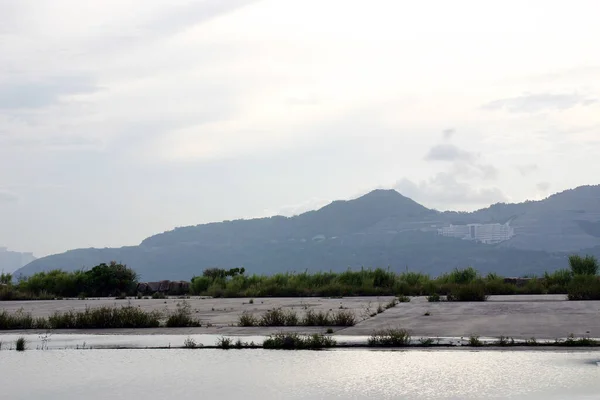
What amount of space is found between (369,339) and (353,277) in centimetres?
2088

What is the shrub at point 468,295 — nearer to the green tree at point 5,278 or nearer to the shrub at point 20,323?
the shrub at point 20,323

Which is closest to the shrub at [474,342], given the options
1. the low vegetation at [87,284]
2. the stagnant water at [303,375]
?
the stagnant water at [303,375]

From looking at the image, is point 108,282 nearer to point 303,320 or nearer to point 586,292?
point 303,320

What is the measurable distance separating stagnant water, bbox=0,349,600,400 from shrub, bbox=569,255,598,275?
72.4ft

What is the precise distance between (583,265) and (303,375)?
1010 inches

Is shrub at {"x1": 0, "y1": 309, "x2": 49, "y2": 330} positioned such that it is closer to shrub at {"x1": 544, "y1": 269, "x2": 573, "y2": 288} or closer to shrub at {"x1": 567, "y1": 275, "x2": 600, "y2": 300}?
shrub at {"x1": 567, "y1": 275, "x2": 600, "y2": 300}

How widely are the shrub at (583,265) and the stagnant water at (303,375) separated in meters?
22.1

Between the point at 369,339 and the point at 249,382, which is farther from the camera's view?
the point at 369,339

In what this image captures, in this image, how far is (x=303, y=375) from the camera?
11.9 meters

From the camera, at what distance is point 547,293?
30172mm

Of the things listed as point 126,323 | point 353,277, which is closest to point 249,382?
point 126,323

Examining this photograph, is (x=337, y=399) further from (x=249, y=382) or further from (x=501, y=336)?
(x=501, y=336)

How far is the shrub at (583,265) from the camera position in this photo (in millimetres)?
34281

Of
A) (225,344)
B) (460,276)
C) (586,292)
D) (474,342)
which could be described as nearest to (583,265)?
(460,276)
